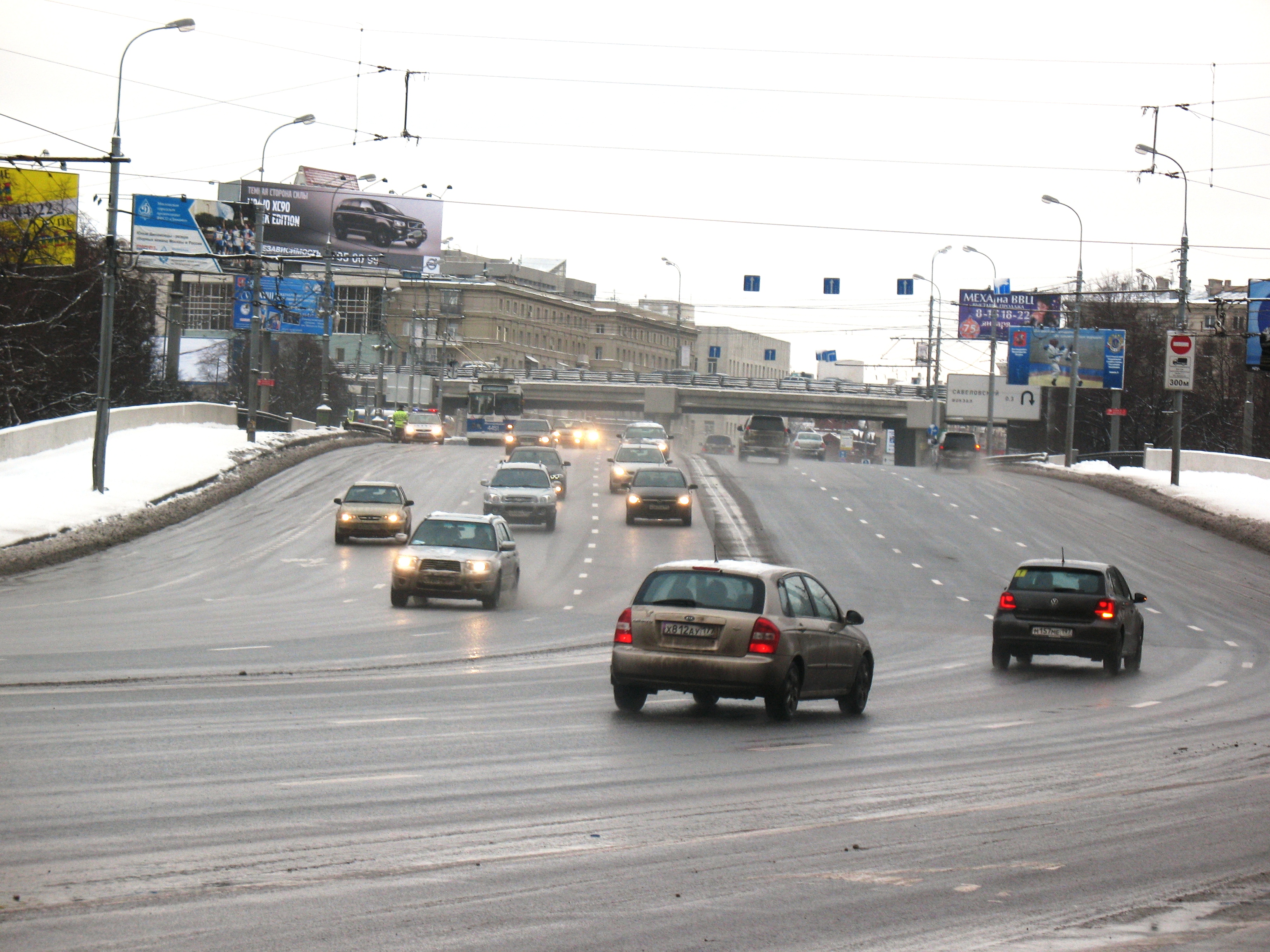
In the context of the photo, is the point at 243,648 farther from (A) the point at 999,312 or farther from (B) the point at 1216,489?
(A) the point at 999,312

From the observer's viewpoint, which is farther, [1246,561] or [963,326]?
[963,326]

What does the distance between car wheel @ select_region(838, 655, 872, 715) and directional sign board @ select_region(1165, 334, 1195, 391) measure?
36.9 m

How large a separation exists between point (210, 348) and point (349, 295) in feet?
112

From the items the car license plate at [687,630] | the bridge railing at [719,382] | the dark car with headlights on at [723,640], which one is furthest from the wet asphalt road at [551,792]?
the bridge railing at [719,382]

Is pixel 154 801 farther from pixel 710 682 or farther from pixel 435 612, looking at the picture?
pixel 435 612

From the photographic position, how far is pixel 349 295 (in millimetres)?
151250

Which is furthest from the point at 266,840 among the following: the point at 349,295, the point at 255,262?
the point at 349,295

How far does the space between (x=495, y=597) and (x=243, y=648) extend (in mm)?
7889

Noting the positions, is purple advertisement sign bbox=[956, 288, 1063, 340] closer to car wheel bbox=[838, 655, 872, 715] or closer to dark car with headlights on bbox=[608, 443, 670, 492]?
dark car with headlights on bbox=[608, 443, 670, 492]

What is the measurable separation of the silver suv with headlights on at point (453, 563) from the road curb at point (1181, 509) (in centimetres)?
2557

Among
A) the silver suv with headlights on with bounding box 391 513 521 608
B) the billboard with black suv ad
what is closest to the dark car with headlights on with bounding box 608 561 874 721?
the silver suv with headlights on with bounding box 391 513 521 608

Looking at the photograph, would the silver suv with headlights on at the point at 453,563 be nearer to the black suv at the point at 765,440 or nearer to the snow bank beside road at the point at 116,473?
the snow bank beside road at the point at 116,473

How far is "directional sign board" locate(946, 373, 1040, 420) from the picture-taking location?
310ft

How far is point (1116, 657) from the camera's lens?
20.4 meters
